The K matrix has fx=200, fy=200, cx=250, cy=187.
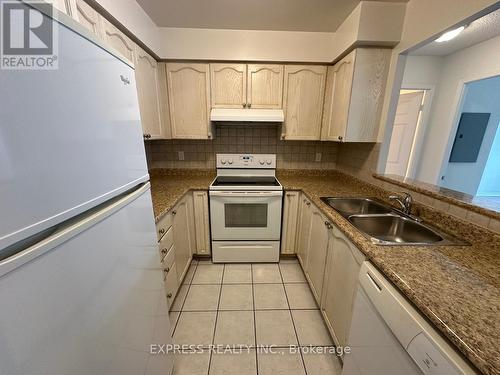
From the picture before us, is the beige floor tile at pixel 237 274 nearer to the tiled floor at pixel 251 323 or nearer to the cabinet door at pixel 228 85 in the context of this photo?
the tiled floor at pixel 251 323

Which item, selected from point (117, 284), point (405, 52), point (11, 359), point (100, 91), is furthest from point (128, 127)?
point (405, 52)

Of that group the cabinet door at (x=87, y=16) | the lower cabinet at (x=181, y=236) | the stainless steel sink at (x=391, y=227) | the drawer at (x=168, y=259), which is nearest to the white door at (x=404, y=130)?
the stainless steel sink at (x=391, y=227)

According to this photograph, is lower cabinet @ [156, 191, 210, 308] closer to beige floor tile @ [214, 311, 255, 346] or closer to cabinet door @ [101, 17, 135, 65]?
beige floor tile @ [214, 311, 255, 346]

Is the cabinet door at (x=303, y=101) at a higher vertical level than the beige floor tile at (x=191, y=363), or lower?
higher

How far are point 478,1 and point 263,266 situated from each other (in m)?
2.41

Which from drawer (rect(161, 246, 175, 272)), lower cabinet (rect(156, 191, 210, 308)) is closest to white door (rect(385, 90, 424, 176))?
lower cabinet (rect(156, 191, 210, 308))

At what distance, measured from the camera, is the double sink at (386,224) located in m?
1.18

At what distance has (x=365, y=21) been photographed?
151cm

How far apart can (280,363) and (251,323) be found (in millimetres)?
327

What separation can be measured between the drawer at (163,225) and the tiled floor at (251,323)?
732mm

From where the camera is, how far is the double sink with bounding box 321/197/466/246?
3.88 feet

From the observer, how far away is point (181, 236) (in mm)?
1863

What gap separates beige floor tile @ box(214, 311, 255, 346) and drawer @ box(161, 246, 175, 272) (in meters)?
0.58

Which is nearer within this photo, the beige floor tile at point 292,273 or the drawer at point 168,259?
the drawer at point 168,259
